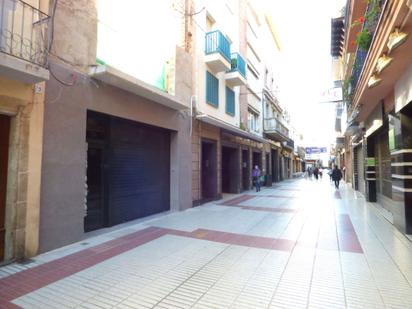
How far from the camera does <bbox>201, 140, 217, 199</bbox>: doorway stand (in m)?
12.5

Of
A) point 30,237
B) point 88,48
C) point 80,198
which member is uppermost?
point 88,48

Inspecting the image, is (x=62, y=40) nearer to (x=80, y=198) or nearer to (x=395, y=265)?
(x=80, y=198)

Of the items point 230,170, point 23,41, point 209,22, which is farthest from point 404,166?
point 209,22

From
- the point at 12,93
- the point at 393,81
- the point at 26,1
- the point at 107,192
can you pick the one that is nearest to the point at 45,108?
the point at 12,93

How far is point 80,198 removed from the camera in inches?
221

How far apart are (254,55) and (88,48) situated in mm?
15818

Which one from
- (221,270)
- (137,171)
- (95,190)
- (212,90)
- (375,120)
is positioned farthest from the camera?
(212,90)

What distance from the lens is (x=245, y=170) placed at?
17.2 meters

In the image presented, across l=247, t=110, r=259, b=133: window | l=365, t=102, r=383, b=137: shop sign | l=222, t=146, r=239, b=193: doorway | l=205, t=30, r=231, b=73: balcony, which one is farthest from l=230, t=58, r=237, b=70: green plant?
l=365, t=102, r=383, b=137: shop sign

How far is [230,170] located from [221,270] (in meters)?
11.5

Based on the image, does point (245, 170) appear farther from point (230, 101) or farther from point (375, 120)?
point (375, 120)

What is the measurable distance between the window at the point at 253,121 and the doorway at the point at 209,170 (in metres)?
6.40

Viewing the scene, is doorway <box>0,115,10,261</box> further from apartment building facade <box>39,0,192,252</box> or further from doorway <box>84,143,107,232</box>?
doorway <box>84,143,107,232</box>

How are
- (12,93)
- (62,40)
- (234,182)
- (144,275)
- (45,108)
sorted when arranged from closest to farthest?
(144,275), (12,93), (45,108), (62,40), (234,182)
